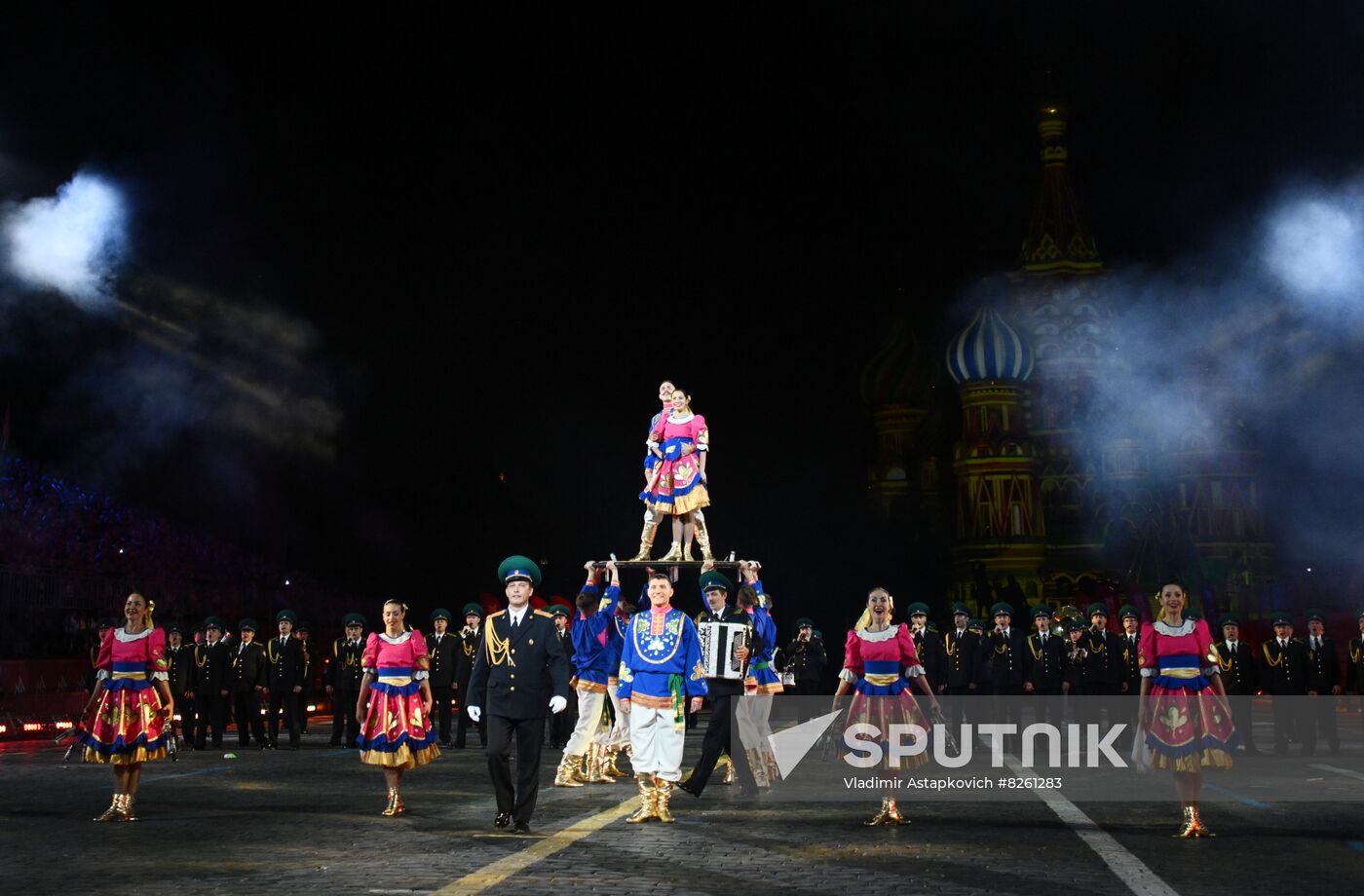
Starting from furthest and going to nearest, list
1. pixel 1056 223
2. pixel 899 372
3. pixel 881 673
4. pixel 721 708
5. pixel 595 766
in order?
pixel 899 372 < pixel 1056 223 < pixel 595 766 < pixel 721 708 < pixel 881 673

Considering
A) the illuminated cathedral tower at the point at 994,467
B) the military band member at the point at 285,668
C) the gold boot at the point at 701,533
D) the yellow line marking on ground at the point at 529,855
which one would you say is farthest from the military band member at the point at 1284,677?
the illuminated cathedral tower at the point at 994,467

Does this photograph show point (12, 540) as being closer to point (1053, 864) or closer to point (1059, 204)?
point (1053, 864)

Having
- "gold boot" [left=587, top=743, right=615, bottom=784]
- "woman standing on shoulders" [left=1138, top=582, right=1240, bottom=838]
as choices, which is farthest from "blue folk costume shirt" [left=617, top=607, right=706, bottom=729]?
"gold boot" [left=587, top=743, right=615, bottom=784]

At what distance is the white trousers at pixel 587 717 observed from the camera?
15.3 m

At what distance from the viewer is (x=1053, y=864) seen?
369 inches

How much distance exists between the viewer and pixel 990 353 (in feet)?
255

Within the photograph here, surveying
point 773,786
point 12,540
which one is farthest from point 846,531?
point 773,786

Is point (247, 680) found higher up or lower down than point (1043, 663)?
lower down

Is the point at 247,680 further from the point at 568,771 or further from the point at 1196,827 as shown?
the point at 1196,827

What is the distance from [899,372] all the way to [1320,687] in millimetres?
64283

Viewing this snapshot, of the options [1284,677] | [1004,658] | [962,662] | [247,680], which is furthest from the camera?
[247,680]

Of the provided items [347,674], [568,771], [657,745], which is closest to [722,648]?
[657,745]

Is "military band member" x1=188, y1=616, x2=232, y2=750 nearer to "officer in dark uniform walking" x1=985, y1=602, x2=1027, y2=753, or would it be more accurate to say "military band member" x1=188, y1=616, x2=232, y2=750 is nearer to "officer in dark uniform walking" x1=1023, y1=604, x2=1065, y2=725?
"officer in dark uniform walking" x1=985, y1=602, x2=1027, y2=753

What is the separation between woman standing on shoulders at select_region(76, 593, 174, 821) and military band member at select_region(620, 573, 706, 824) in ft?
13.0
